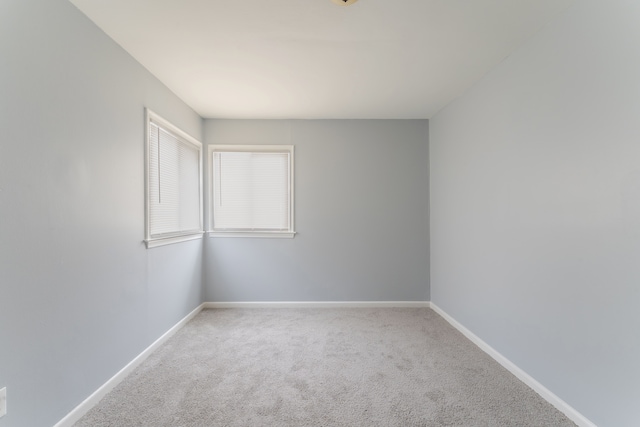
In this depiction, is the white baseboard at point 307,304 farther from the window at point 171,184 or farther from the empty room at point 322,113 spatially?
the window at point 171,184

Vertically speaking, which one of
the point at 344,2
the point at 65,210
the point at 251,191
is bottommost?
the point at 65,210

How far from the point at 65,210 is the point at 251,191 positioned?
2367mm

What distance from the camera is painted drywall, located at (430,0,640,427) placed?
4.95ft

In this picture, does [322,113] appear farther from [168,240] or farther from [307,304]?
[307,304]

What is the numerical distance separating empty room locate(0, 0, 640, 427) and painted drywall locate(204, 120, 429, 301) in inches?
12.3

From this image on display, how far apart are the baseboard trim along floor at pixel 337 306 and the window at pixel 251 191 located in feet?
3.15

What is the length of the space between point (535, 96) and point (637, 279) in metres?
1.33

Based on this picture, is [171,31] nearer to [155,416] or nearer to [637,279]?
[155,416]

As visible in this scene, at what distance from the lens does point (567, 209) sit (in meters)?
1.84

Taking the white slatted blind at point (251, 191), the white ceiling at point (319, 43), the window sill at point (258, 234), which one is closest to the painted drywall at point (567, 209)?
the white ceiling at point (319, 43)

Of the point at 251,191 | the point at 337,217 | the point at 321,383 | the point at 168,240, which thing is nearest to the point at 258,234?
the point at 251,191

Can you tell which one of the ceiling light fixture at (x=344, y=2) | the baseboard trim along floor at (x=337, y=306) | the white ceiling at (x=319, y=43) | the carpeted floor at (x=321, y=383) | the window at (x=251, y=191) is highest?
the white ceiling at (x=319, y=43)

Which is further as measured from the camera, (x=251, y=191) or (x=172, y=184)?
(x=251, y=191)

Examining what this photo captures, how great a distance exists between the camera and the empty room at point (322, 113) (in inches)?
60.7
